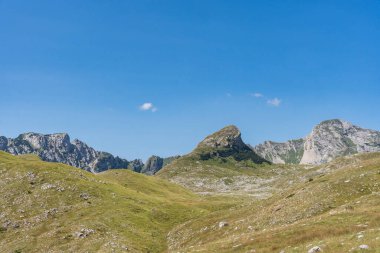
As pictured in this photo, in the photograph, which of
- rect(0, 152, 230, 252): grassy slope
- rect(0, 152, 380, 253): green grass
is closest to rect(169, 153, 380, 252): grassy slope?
rect(0, 152, 380, 253): green grass

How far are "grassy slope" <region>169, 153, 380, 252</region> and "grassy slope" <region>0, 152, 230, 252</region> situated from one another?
8018 millimetres

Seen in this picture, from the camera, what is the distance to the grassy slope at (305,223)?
1369 inches

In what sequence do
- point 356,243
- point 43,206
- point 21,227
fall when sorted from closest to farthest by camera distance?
1. point 356,243
2. point 21,227
3. point 43,206

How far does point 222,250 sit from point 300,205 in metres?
21.1

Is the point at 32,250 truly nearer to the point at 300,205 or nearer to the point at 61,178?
the point at 61,178

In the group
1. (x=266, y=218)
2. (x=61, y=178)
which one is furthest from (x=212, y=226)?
(x=61, y=178)

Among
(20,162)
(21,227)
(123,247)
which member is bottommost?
(123,247)

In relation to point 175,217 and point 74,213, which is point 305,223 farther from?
point 74,213

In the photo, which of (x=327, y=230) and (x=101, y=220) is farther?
(x=101, y=220)

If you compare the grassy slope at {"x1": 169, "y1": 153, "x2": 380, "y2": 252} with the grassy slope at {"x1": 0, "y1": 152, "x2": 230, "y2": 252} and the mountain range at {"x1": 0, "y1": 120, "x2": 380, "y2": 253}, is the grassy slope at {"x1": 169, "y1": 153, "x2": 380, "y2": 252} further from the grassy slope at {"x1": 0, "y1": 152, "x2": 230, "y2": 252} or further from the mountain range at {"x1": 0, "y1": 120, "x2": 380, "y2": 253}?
the grassy slope at {"x1": 0, "y1": 152, "x2": 230, "y2": 252}

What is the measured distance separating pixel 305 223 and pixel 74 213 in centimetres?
5079

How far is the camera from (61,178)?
93.0 metres

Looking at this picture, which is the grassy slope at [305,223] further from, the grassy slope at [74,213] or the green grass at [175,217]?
the grassy slope at [74,213]

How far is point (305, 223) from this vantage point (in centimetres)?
4306
